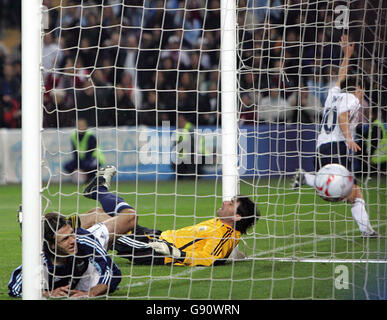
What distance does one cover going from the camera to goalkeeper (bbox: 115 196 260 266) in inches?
193

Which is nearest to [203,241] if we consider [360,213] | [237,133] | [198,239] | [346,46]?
[198,239]

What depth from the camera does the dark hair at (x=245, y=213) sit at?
16.1ft

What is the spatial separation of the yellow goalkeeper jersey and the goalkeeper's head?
1.10 m

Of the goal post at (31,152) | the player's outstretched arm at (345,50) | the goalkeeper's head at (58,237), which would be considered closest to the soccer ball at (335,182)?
the player's outstretched arm at (345,50)

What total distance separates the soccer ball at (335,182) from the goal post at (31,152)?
2.56 meters

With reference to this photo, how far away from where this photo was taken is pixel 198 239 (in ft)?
16.3

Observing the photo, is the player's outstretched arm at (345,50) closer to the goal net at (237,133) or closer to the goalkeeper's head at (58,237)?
the goal net at (237,133)

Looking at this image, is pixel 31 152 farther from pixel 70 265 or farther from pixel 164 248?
pixel 164 248

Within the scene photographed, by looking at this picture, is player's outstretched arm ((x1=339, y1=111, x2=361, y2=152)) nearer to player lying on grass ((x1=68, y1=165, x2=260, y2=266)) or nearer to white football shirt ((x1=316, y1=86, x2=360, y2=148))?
white football shirt ((x1=316, y1=86, x2=360, y2=148))

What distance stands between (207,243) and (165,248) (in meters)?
0.33

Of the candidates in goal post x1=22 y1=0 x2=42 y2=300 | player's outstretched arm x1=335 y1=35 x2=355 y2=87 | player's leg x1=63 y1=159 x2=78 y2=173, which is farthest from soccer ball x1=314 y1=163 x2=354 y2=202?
player's leg x1=63 y1=159 x2=78 y2=173

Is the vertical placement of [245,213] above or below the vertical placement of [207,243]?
above
